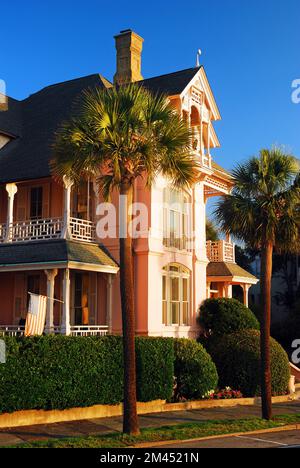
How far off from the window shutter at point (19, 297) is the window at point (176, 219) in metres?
5.71

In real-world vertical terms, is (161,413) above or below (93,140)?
below

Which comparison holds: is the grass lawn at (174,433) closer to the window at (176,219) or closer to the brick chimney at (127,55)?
the window at (176,219)

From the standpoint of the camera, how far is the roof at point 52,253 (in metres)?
20.1

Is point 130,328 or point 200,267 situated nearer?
point 130,328

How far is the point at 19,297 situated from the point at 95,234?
4.01 m

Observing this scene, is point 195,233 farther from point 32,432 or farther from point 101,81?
point 32,432

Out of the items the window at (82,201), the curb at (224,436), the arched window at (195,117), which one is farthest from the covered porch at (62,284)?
the arched window at (195,117)

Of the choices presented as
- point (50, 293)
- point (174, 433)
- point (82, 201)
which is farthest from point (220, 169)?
point (174, 433)

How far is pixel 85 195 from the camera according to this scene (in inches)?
941

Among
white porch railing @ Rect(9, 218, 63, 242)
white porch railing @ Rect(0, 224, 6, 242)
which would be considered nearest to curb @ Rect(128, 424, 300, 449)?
white porch railing @ Rect(9, 218, 63, 242)

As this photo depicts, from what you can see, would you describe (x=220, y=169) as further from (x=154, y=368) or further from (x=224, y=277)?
(x=154, y=368)
